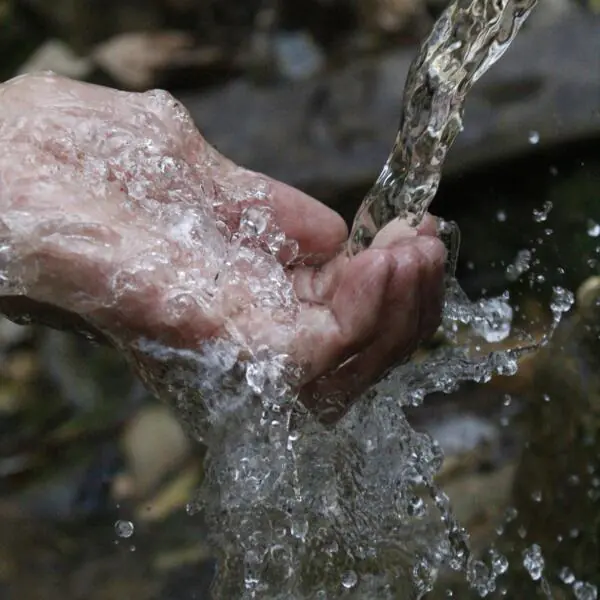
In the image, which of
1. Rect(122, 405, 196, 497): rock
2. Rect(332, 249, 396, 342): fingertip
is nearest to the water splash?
Rect(332, 249, 396, 342): fingertip

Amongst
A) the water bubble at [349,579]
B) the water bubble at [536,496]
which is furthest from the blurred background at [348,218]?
the water bubble at [349,579]

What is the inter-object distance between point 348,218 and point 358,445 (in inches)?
22.5

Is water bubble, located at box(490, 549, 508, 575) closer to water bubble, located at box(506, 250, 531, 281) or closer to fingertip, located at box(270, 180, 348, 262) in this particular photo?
water bubble, located at box(506, 250, 531, 281)

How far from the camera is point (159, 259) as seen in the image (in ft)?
2.26

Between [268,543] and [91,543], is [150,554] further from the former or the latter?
[268,543]

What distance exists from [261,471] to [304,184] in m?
0.67

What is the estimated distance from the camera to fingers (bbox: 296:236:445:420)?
705mm

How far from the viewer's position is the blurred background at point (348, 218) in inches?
47.4

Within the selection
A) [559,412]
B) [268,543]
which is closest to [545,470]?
[559,412]

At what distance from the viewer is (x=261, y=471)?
0.90 metres

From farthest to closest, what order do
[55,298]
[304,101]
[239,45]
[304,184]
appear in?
[239,45] → [304,101] → [304,184] → [55,298]

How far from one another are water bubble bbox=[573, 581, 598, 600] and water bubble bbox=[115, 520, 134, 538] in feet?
1.94

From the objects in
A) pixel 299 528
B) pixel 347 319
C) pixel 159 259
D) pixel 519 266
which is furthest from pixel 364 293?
pixel 519 266

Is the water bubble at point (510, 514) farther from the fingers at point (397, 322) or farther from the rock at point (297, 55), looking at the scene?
the rock at point (297, 55)
